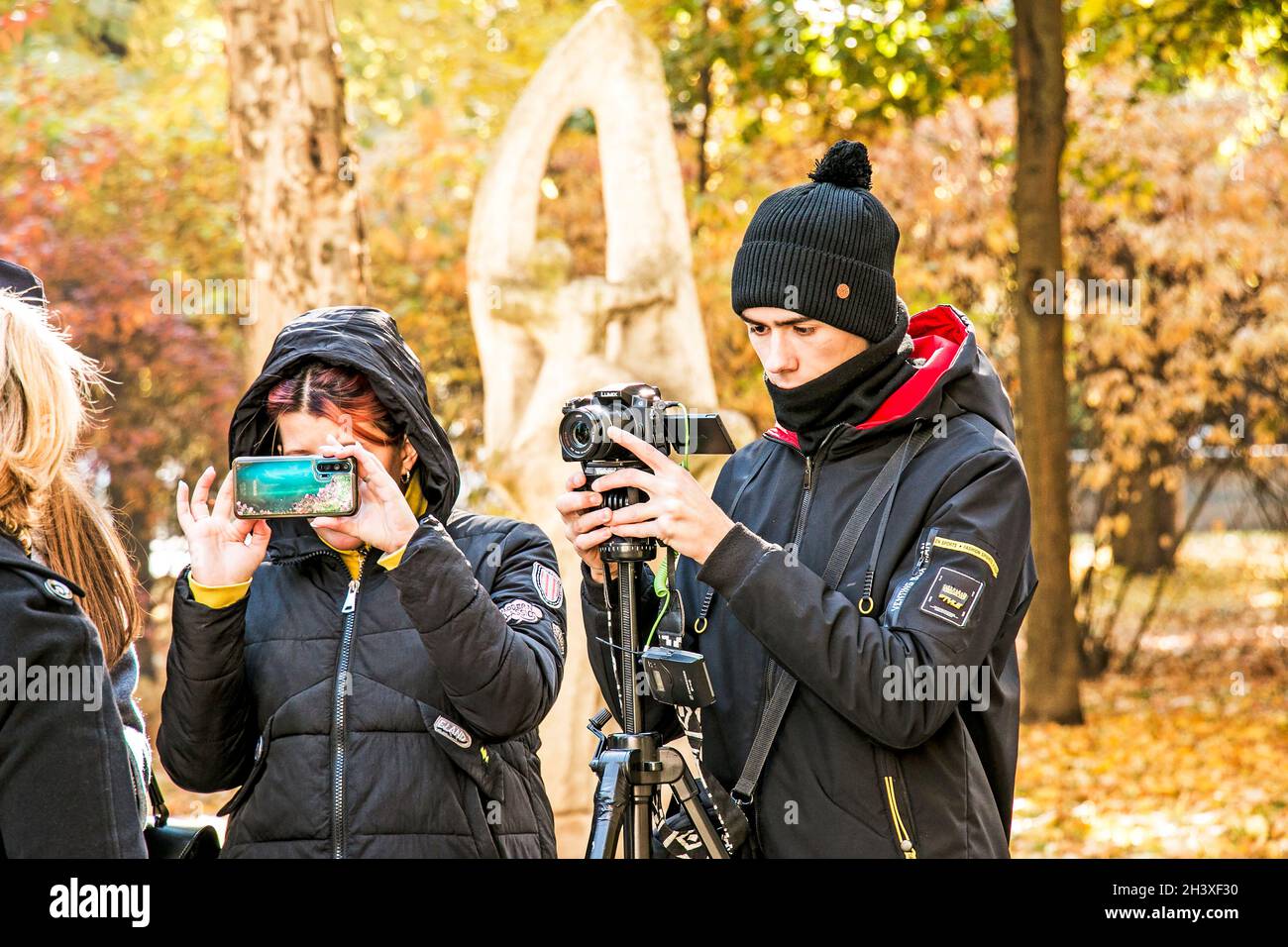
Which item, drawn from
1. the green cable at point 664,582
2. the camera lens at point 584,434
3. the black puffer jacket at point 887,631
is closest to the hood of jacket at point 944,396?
the black puffer jacket at point 887,631

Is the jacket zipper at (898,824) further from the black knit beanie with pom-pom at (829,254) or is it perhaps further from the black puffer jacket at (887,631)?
the black knit beanie with pom-pom at (829,254)

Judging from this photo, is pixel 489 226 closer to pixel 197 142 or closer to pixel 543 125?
pixel 543 125

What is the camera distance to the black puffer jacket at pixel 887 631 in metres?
2.31

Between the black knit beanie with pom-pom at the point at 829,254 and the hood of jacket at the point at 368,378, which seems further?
the hood of jacket at the point at 368,378

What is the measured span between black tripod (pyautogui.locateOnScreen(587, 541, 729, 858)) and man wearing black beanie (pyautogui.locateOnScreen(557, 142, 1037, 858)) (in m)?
0.05

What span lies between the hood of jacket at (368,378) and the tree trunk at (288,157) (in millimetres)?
2795

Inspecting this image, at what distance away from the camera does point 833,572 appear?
97.5 inches

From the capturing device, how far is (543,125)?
5758 millimetres

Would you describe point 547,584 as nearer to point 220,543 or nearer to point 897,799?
point 220,543

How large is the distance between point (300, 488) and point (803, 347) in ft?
3.09

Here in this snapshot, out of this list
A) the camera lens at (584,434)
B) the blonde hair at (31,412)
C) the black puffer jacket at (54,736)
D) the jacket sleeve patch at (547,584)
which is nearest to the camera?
the black puffer jacket at (54,736)

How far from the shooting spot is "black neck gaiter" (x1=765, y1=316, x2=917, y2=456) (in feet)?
8.39

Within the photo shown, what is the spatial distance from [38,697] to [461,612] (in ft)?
2.45

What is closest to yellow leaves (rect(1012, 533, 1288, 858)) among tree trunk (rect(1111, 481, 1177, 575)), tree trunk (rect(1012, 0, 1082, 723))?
tree trunk (rect(1111, 481, 1177, 575))
